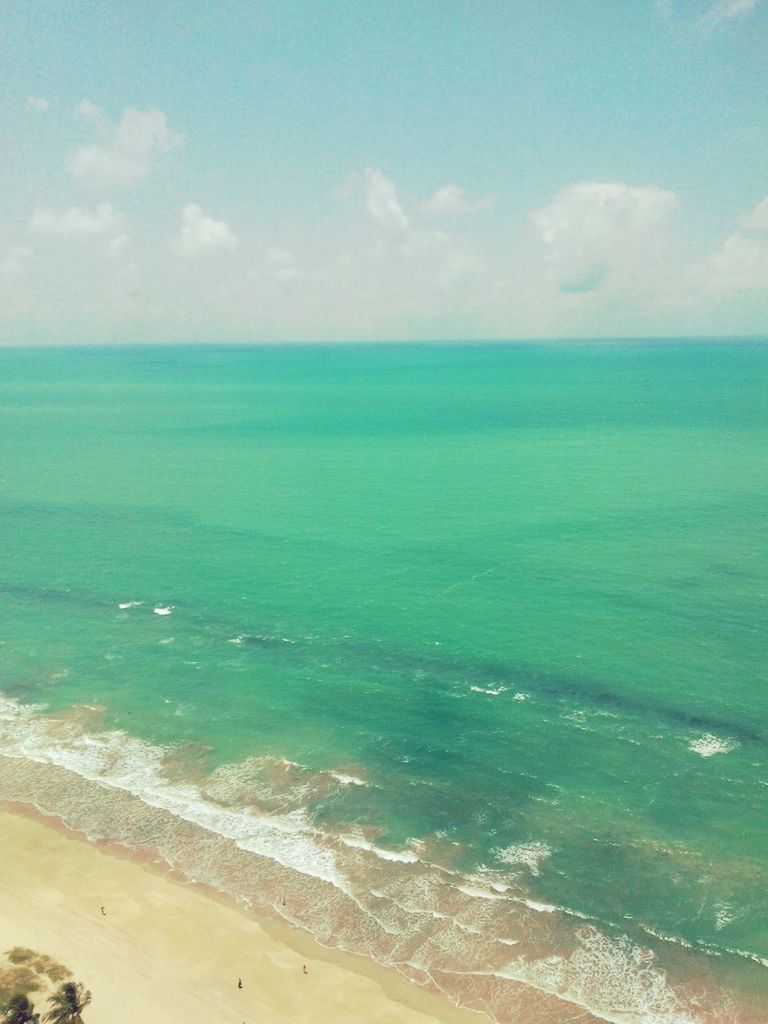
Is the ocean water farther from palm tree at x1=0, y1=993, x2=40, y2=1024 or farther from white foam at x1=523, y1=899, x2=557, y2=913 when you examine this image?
palm tree at x1=0, y1=993, x2=40, y2=1024

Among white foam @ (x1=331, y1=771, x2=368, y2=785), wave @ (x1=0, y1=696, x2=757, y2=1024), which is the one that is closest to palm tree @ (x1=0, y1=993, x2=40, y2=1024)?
wave @ (x1=0, y1=696, x2=757, y2=1024)

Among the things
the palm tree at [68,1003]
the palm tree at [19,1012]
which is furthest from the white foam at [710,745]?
the palm tree at [19,1012]

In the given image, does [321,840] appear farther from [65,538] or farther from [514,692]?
[65,538]

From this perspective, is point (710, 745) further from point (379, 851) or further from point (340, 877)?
point (340, 877)

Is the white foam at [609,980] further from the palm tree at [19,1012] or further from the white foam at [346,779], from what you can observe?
the palm tree at [19,1012]

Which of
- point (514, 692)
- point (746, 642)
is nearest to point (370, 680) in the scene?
point (514, 692)
